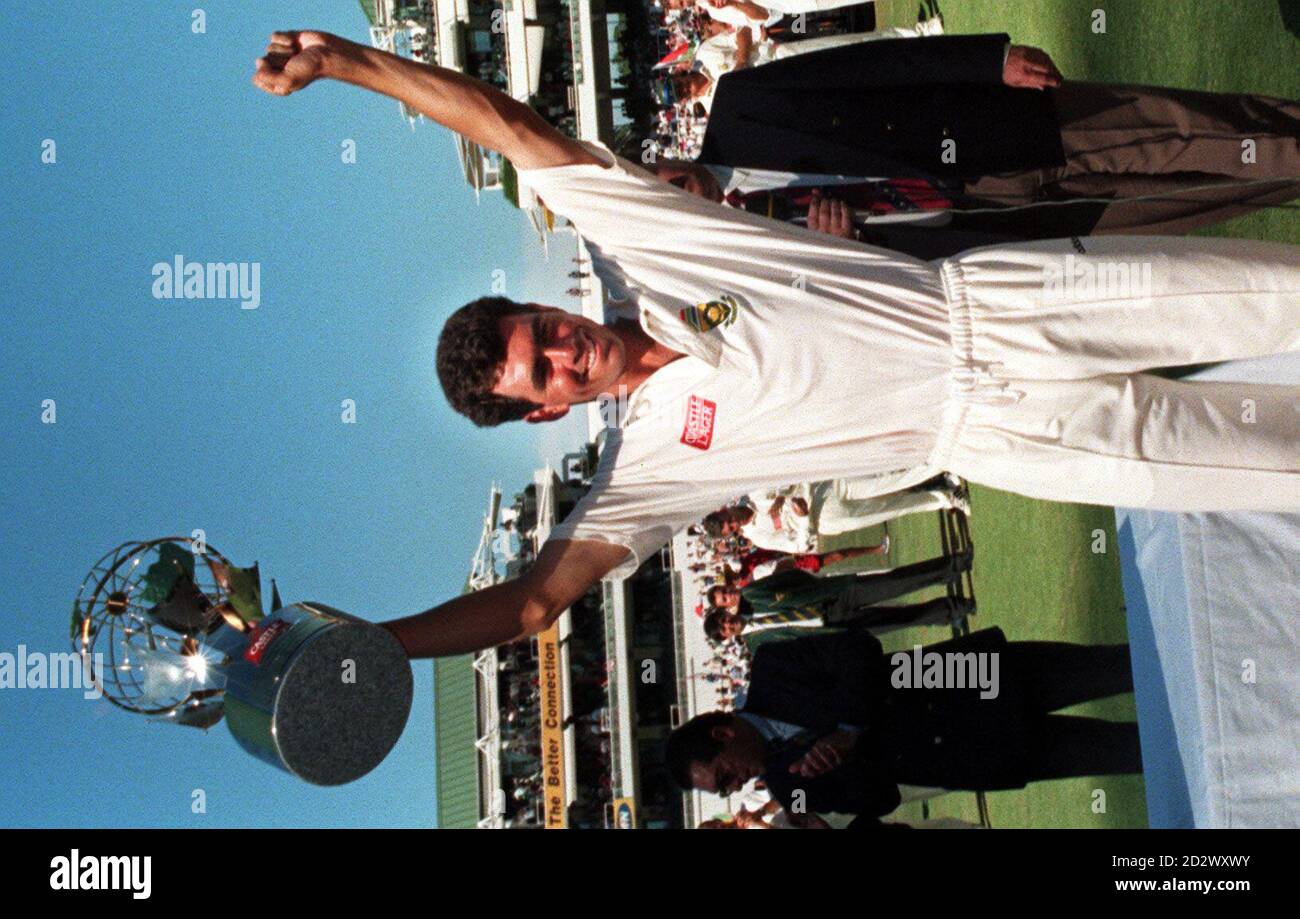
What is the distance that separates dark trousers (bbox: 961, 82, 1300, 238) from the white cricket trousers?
161 cm

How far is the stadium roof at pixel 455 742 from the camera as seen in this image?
2361 centimetres

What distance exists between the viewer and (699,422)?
156 inches

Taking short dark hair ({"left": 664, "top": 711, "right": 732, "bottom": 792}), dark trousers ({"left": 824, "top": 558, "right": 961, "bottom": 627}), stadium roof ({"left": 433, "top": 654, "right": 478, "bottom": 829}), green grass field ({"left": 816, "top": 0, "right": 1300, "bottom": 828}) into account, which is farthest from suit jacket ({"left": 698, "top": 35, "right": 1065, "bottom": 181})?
stadium roof ({"left": 433, "top": 654, "right": 478, "bottom": 829})

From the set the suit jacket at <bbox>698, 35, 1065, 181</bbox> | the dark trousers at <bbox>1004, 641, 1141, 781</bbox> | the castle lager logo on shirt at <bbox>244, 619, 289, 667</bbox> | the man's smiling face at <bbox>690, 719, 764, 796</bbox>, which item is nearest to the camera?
the castle lager logo on shirt at <bbox>244, 619, 289, 667</bbox>

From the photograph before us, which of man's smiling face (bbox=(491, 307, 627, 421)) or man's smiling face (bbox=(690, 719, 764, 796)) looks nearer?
man's smiling face (bbox=(491, 307, 627, 421))

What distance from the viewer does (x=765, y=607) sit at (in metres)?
10.9

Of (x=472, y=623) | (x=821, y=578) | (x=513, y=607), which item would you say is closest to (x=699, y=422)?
(x=513, y=607)

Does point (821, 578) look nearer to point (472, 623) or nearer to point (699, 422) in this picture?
point (699, 422)

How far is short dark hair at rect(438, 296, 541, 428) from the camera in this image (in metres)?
3.80

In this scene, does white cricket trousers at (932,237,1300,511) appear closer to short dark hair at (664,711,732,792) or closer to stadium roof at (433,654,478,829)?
short dark hair at (664,711,732,792)

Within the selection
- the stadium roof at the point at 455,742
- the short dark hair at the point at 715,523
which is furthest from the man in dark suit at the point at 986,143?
the stadium roof at the point at 455,742

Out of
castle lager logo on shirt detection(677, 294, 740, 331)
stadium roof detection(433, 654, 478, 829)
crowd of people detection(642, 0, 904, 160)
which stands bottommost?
stadium roof detection(433, 654, 478, 829)

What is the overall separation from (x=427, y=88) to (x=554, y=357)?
3.01 ft
